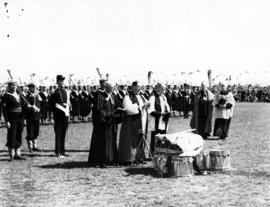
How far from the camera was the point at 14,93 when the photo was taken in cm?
1243

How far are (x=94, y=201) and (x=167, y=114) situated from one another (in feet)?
15.1

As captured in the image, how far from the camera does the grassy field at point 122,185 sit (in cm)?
793

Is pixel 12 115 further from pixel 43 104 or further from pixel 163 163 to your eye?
pixel 43 104

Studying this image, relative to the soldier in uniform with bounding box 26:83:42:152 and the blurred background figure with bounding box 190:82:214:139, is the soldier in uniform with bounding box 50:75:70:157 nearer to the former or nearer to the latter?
the soldier in uniform with bounding box 26:83:42:152

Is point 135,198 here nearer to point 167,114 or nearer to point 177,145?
point 177,145

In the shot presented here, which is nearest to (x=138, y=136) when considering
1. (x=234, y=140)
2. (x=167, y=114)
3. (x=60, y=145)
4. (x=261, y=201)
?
(x=167, y=114)

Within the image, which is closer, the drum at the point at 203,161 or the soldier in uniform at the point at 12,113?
the drum at the point at 203,161

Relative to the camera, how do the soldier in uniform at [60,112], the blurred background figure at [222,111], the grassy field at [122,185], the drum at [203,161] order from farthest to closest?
1. the blurred background figure at [222,111]
2. the soldier in uniform at [60,112]
3. the drum at [203,161]
4. the grassy field at [122,185]

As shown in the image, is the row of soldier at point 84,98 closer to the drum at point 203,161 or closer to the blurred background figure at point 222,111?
the blurred background figure at point 222,111

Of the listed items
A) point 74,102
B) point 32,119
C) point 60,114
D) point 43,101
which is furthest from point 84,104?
point 60,114

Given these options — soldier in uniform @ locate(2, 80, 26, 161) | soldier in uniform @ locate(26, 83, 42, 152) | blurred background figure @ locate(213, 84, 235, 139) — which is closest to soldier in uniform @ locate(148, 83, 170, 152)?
soldier in uniform @ locate(2, 80, 26, 161)

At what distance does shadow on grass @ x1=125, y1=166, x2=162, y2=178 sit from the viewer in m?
10.2

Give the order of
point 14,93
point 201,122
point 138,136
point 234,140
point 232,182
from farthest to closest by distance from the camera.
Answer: point 201,122 → point 234,140 → point 14,93 → point 138,136 → point 232,182

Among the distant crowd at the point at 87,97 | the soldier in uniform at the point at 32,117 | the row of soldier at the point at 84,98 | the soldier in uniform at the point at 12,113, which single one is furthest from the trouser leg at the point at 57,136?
the row of soldier at the point at 84,98
